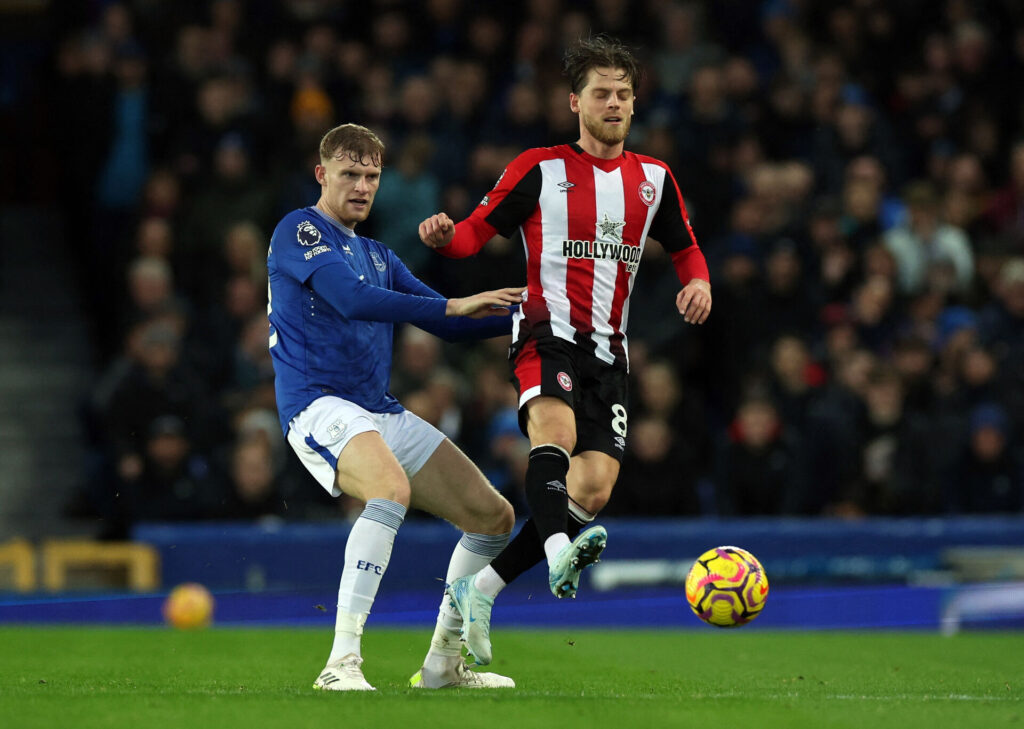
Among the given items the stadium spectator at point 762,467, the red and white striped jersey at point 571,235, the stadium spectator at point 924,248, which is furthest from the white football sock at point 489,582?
the stadium spectator at point 924,248

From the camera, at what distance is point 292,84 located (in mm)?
14859

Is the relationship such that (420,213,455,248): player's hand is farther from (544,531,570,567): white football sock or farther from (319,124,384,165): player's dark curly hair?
(544,531,570,567): white football sock

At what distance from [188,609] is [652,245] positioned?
4951 mm

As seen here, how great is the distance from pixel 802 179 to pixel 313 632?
6.08 metres

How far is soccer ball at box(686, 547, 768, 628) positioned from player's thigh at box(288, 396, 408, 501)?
1.42 meters

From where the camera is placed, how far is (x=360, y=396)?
Result: 23.2 ft

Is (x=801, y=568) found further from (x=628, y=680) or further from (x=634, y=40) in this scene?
(x=634, y=40)

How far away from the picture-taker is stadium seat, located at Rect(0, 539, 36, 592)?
40.2 ft

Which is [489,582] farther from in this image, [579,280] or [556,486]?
[579,280]

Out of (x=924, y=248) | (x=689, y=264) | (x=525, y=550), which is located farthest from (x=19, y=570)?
(x=924, y=248)

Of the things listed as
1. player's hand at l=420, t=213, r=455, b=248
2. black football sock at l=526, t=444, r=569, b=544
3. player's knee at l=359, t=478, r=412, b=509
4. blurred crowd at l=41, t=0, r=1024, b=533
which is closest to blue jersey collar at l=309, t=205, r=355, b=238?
player's hand at l=420, t=213, r=455, b=248

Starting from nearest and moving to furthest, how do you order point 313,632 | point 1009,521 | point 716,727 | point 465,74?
point 716,727
point 313,632
point 1009,521
point 465,74

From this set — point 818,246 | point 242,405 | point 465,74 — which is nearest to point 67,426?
point 242,405

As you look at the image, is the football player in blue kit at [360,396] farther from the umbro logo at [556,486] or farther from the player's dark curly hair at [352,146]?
the umbro logo at [556,486]
